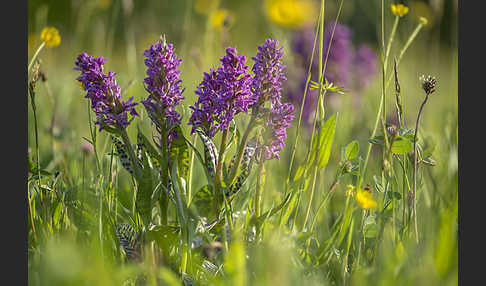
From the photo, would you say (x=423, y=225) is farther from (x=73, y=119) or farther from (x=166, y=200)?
(x=73, y=119)

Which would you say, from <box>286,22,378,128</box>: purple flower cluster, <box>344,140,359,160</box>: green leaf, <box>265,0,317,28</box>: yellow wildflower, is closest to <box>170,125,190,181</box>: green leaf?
<box>344,140,359,160</box>: green leaf

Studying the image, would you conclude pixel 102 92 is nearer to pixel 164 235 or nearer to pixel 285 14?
pixel 164 235

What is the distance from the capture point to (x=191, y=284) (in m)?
0.96

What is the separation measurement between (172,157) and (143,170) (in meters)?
0.09

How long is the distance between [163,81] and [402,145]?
615mm

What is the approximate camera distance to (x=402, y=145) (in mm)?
1138

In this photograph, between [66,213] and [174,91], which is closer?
[174,91]

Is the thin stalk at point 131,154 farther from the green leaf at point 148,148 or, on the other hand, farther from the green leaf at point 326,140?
the green leaf at point 326,140

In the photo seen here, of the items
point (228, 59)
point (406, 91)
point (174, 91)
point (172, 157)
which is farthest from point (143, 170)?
point (406, 91)

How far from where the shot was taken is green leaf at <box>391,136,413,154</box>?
1.12 m

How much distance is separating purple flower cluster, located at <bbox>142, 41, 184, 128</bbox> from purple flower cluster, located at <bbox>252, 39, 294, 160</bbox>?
0.18 m

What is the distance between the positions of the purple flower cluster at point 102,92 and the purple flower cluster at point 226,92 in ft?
0.55

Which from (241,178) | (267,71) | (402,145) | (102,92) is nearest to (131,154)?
(102,92)

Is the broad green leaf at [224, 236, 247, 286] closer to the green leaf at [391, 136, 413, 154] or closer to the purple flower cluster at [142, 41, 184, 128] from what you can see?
the purple flower cluster at [142, 41, 184, 128]
